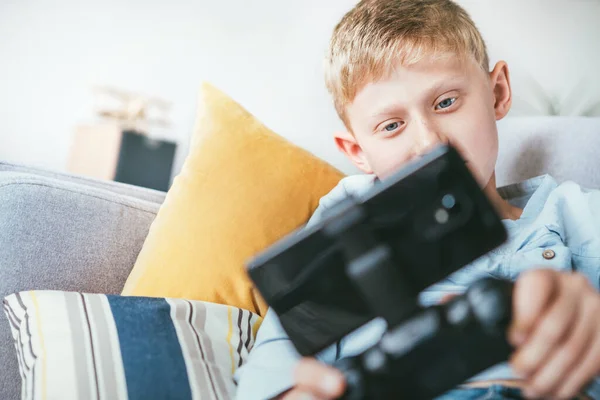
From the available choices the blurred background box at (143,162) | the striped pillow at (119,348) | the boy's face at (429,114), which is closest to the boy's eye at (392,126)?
the boy's face at (429,114)

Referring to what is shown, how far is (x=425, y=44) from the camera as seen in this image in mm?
796

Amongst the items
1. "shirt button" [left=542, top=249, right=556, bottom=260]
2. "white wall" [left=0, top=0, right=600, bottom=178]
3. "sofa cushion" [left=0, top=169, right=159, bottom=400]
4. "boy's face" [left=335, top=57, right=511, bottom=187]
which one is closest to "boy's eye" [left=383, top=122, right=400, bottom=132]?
"boy's face" [left=335, top=57, right=511, bottom=187]

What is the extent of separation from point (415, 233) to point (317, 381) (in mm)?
117

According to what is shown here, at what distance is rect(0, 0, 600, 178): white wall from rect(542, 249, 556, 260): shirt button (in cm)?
84

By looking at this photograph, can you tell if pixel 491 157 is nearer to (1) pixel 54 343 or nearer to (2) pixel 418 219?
(2) pixel 418 219

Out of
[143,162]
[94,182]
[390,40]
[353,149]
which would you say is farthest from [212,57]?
[390,40]

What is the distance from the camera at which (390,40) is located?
0.82m

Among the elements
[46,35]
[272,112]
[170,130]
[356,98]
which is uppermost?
[46,35]

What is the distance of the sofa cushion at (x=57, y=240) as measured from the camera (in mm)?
755

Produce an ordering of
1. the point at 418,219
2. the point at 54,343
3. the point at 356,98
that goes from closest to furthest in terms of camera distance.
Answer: the point at 418,219
the point at 54,343
the point at 356,98

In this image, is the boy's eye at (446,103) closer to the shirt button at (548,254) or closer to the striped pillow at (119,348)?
the shirt button at (548,254)

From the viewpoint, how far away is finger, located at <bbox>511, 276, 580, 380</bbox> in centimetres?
29

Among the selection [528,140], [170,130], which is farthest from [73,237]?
[170,130]

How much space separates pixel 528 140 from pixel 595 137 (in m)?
0.12
